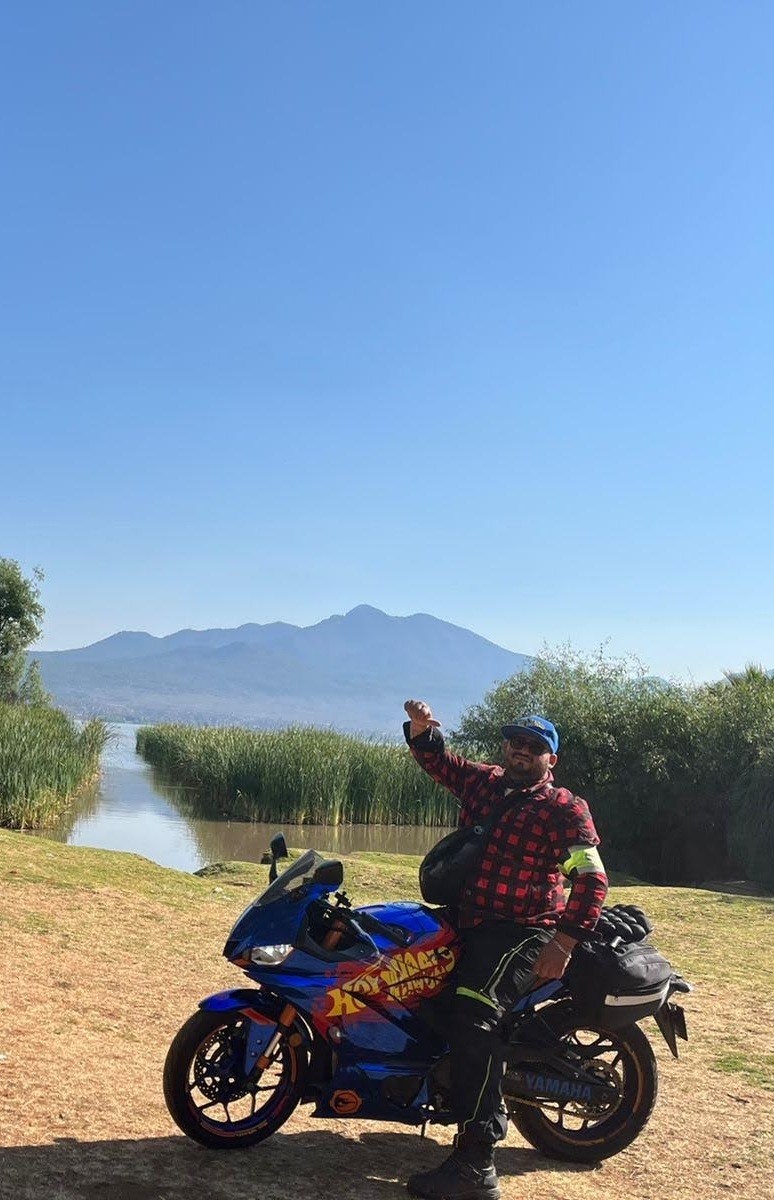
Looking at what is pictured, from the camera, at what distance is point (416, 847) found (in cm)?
2164

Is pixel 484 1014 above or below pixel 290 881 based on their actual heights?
below

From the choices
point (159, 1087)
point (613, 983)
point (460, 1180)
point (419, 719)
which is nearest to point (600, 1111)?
point (613, 983)

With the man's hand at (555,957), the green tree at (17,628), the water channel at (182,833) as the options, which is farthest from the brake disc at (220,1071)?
the green tree at (17,628)

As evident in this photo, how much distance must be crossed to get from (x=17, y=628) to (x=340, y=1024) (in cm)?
4093

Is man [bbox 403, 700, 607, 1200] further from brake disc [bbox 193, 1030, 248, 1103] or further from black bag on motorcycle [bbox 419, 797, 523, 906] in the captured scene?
brake disc [bbox 193, 1030, 248, 1103]

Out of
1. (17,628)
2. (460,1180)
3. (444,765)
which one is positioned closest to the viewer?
(460,1180)

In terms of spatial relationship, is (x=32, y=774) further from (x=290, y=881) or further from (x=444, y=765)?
(x=290, y=881)

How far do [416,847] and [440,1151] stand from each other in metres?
17.6

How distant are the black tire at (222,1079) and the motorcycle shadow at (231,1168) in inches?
3.2

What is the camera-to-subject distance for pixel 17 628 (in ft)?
138

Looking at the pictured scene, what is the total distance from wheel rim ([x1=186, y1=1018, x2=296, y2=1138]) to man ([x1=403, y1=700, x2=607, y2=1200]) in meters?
0.61

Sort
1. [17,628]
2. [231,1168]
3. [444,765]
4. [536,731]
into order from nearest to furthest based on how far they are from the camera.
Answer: [231,1168]
[536,731]
[444,765]
[17,628]

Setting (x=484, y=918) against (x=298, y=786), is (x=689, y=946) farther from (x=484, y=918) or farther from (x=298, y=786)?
(x=298, y=786)

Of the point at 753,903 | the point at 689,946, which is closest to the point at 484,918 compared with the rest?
the point at 689,946
